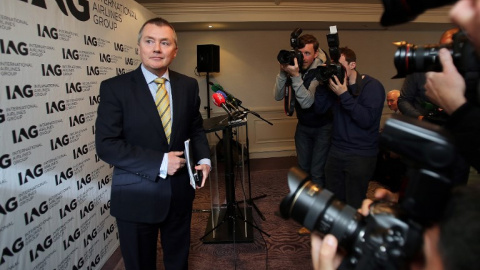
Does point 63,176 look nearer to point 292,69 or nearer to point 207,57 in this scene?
point 292,69

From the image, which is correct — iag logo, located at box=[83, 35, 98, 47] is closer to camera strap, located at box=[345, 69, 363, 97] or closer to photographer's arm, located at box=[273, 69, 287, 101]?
photographer's arm, located at box=[273, 69, 287, 101]

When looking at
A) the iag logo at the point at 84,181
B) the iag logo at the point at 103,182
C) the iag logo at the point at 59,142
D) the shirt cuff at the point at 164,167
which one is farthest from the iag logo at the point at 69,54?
the shirt cuff at the point at 164,167

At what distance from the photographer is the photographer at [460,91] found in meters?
0.46

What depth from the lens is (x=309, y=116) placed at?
2541 mm

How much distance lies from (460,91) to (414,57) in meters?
0.17

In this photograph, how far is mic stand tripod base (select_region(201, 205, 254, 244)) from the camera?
8.27 feet

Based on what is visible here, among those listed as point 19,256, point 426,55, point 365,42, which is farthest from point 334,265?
point 365,42

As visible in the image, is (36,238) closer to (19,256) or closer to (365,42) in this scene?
(19,256)

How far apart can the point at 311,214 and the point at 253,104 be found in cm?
487

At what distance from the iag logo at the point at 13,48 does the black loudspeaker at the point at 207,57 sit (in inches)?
129

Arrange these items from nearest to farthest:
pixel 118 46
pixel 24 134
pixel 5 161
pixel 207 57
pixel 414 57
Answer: pixel 414 57 < pixel 5 161 < pixel 24 134 < pixel 118 46 < pixel 207 57

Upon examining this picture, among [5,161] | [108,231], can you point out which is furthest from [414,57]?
[108,231]

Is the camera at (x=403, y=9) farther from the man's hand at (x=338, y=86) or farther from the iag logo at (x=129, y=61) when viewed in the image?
the iag logo at (x=129, y=61)

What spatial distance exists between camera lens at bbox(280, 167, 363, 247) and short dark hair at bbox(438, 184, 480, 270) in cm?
21
